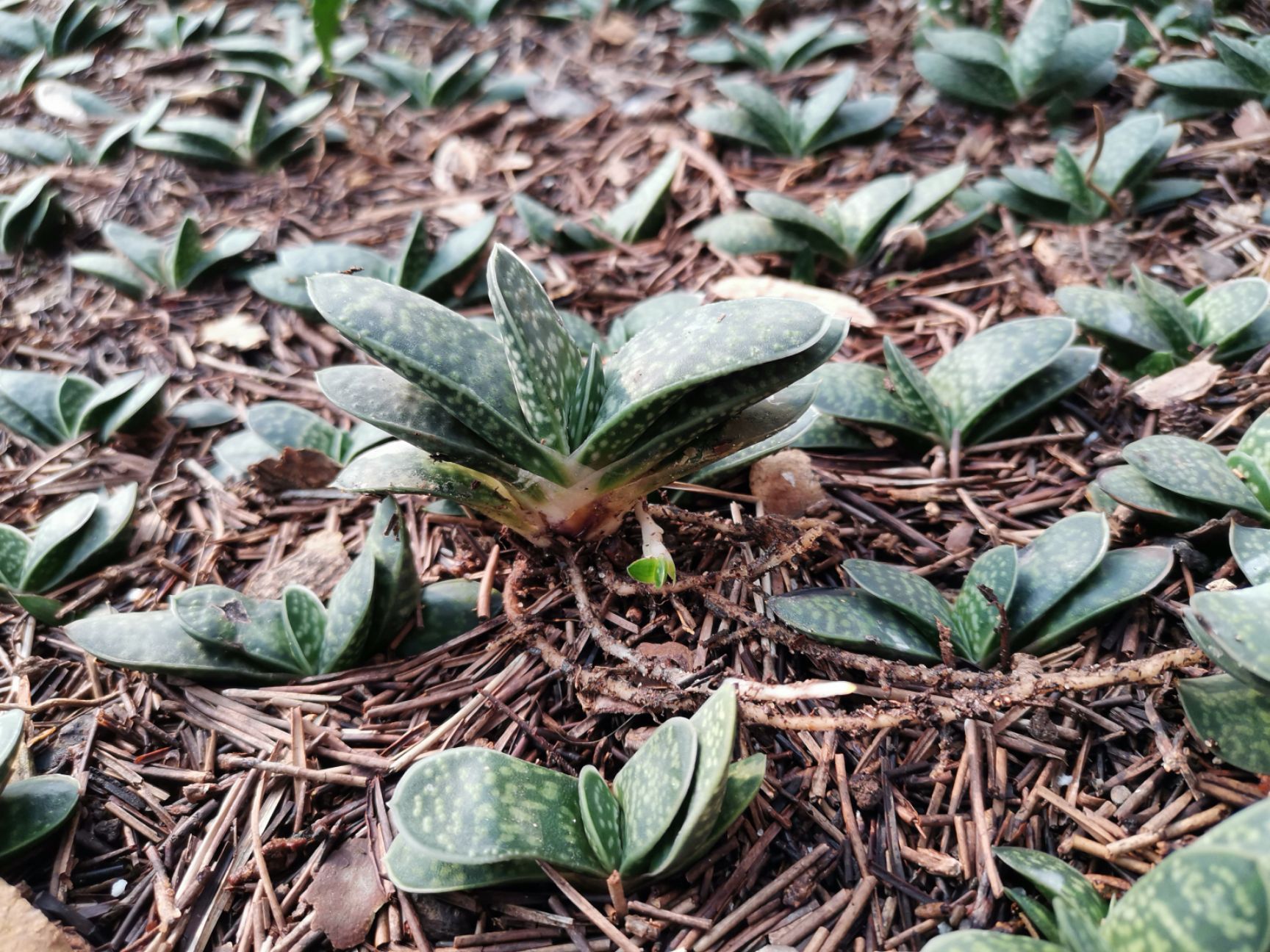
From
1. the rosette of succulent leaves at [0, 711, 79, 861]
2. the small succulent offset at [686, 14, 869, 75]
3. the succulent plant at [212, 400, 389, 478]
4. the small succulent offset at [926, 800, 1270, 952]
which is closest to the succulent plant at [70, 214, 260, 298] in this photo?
the succulent plant at [212, 400, 389, 478]

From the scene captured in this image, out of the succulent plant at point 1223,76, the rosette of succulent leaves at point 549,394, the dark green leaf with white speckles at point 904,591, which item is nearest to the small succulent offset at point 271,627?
the rosette of succulent leaves at point 549,394

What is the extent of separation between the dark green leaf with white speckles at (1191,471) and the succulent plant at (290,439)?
146 centimetres

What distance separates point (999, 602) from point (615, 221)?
1664 millimetres

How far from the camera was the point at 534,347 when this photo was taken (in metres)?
1.29

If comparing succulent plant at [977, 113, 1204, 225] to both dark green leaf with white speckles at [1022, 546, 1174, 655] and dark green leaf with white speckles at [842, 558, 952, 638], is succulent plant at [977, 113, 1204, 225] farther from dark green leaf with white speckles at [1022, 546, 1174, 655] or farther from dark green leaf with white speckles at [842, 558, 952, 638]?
dark green leaf with white speckles at [842, 558, 952, 638]

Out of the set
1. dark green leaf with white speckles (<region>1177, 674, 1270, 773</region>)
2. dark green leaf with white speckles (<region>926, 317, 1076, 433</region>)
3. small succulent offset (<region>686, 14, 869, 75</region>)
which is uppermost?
small succulent offset (<region>686, 14, 869, 75</region>)

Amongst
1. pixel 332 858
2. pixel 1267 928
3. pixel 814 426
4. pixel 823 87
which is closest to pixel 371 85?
pixel 823 87

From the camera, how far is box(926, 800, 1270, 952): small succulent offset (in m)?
0.84

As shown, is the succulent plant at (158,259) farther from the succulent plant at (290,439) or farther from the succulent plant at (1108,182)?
the succulent plant at (1108,182)

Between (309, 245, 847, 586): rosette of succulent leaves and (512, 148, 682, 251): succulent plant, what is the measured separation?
1178 mm

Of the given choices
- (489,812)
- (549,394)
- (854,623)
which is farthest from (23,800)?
(854,623)

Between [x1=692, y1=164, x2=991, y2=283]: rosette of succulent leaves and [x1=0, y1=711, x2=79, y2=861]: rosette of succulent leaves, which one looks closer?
[x1=0, y1=711, x2=79, y2=861]: rosette of succulent leaves

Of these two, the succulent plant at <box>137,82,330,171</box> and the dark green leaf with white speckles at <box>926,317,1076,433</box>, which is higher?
the dark green leaf with white speckles at <box>926,317,1076,433</box>

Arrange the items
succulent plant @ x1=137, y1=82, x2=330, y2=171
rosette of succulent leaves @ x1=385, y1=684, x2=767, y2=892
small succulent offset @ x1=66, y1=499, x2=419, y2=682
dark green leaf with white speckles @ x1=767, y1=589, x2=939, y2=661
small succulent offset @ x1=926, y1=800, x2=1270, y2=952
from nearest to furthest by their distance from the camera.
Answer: small succulent offset @ x1=926, y1=800, x2=1270, y2=952 < rosette of succulent leaves @ x1=385, y1=684, x2=767, y2=892 < dark green leaf with white speckles @ x1=767, y1=589, x2=939, y2=661 < small succulent offset @ x1=66, y1=499, x2=419, y2=682 < succulent plant @ x1=137, y1=82, x2=330, y2=171
